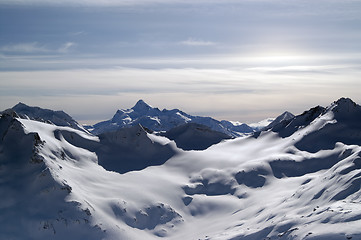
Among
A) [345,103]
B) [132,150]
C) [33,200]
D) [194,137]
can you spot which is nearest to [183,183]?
[132,150]

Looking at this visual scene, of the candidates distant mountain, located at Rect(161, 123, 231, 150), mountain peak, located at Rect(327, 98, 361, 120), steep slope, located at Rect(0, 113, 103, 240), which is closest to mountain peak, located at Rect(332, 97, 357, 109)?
mountain peak, located at Rect(327, 98, 361, 120)

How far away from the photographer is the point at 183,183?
10819cm

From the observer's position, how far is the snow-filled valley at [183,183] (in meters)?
78.5

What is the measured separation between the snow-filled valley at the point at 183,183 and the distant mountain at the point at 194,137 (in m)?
0.72

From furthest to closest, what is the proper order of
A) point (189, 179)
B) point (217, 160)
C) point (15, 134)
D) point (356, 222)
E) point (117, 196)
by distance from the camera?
point (217, 160) → point (189, 179) → point (15, 134) → point (117, 196) → point (356, 222)

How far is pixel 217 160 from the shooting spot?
122 metres

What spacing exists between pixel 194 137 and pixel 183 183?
3812 cm

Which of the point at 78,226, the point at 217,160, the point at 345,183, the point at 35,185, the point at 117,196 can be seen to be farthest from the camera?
the point at 217,160

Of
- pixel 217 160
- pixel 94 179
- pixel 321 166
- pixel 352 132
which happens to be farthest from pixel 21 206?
pixel 352 132

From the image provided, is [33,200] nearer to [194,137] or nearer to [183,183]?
[183,183]

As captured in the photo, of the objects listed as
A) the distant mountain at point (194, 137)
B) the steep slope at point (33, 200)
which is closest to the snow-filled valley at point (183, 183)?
the steep slope at point (33, 200)

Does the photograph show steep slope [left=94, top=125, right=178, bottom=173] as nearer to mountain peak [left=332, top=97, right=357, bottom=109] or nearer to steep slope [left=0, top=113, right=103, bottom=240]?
steep slope [left=0, top=113, right=103, bottom=240]

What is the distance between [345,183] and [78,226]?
165 feet

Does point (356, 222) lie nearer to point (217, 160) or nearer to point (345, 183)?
point (345, 183)
